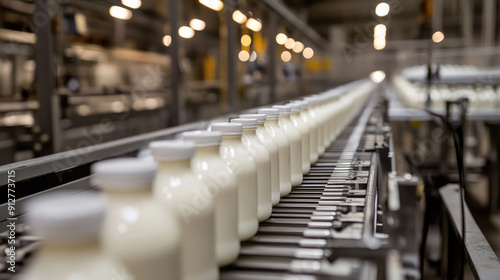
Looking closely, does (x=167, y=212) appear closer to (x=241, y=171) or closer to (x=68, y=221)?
(x=68, y=221)

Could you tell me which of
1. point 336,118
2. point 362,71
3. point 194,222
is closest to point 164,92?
point 336,118

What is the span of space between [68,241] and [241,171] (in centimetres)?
50

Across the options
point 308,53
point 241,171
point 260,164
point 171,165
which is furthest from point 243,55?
point 171,165

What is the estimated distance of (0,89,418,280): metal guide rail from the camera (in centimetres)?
65

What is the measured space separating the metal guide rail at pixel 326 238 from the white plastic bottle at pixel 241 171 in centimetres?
3

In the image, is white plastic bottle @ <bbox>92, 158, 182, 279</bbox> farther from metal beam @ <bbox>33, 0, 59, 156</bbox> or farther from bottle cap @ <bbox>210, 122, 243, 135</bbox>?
metal beam @ <bbox>33, 0, 59, 156</bbox>

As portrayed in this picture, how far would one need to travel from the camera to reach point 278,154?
44.7 inches

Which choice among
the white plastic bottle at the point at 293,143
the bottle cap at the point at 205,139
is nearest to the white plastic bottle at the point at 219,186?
the bottle cap at the point at 205,139

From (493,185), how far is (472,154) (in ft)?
5.19

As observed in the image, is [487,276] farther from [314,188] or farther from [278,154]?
[278,154]

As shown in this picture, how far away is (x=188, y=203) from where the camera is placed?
66cm

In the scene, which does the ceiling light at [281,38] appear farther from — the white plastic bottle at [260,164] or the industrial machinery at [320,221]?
the white plastic bottle at [260,164]

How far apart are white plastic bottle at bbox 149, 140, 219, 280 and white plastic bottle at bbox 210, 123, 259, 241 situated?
0.18 m

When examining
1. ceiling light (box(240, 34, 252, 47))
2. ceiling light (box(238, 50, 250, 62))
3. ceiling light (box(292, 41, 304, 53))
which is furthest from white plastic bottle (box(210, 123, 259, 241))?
ceiling light (box(238, 50, 250, 62))
